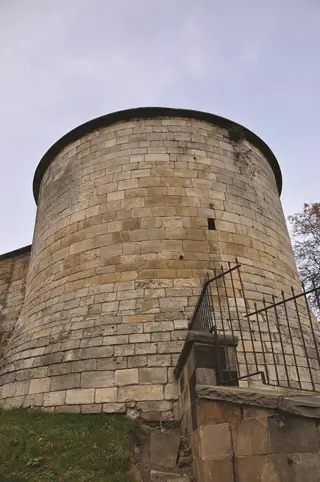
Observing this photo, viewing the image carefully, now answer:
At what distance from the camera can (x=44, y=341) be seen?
6.29 m

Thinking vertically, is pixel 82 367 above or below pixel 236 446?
above

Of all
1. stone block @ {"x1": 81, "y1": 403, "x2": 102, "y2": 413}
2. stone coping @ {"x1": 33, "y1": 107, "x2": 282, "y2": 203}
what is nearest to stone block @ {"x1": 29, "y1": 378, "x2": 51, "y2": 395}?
stone block @ {"x1": 81, "y1": 403, "x2": 102, "y2": 413}

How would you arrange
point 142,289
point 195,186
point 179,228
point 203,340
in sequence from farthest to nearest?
point 195,186
point 179,228
point 142,289
point 203,340

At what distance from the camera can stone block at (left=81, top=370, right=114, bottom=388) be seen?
5340 millimetres

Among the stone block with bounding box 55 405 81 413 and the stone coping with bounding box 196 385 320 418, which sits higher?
the stone block with bounding box 55 405 81 413

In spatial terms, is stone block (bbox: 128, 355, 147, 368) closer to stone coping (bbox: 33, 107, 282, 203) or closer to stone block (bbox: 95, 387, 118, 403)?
stone block (bbox: 95, 387, 118, 403)

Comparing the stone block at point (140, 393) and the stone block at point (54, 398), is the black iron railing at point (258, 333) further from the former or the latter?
the stone block at point (54, 398)

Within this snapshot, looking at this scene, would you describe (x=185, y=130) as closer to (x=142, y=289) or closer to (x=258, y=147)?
(x=258, y=147)

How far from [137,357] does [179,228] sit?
8.43 ft

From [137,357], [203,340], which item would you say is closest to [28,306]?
[137,357]

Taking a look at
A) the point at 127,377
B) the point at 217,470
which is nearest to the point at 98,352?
the point at 127,377

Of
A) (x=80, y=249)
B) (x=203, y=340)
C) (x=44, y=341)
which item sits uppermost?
(x=80, y=249)

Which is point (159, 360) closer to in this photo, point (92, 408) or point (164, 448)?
point (92, 408)

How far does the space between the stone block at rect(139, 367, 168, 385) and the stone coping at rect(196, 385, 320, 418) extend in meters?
1.88
